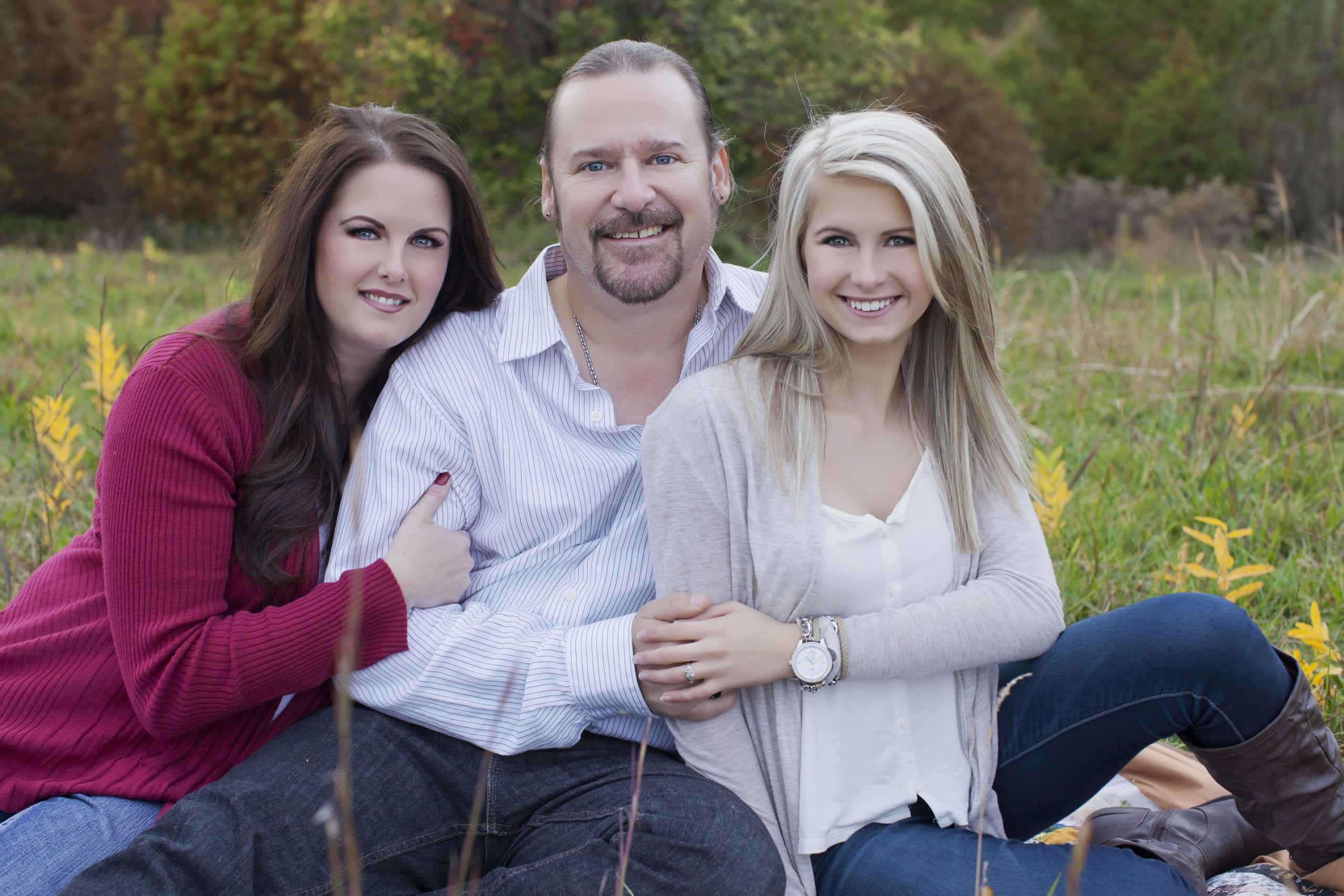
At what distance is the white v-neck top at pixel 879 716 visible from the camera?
81.8 inches

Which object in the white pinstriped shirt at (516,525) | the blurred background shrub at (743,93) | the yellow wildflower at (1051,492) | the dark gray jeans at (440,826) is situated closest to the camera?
the dark gray jeans at (440,826)

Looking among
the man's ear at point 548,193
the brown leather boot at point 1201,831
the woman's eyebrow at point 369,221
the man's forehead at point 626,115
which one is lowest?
the brown leather boot at point 1201,831

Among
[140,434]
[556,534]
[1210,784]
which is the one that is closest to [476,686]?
[556,534]

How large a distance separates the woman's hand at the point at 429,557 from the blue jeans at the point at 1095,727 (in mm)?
843

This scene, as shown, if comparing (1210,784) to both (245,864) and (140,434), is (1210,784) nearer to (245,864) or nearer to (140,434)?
(245,864)

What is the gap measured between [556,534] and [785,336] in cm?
61

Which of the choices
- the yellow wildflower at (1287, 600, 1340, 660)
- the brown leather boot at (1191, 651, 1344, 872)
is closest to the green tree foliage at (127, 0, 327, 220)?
the yellow wildflower at (1287, 600, 1340, 660)

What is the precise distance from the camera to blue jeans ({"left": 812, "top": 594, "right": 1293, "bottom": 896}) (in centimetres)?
197

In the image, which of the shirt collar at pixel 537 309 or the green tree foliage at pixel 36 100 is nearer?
the shirt collar at pixel 537 309

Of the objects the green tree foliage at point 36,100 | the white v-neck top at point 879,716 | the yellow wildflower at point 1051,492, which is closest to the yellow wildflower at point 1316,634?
the yellow wildflower at point 1051,492

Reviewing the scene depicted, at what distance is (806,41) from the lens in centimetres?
1214

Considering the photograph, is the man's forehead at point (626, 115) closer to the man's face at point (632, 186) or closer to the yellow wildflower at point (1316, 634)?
the man's face at point (632, 186)

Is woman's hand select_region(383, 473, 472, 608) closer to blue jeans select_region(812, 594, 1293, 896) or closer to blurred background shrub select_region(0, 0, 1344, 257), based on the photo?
blue jeans select_region(812, 594, 1293, 896)

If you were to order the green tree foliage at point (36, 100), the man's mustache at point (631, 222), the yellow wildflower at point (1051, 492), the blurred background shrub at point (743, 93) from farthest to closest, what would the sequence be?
the green tree foliage at point (36, 100), the blurred background shrub at point (743, 93), the yellow wildflower at point (1051, 492), the man's mustache at point (631, 222)
